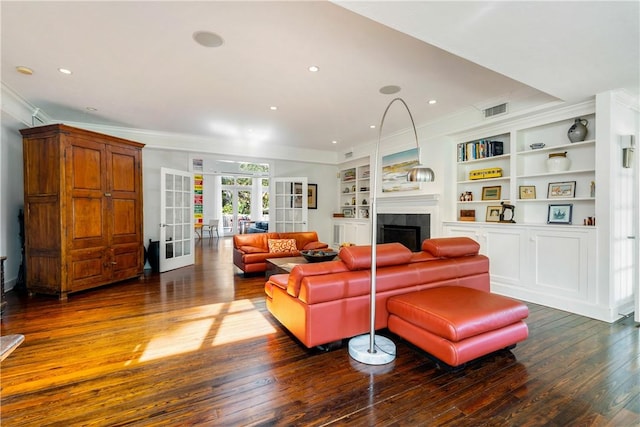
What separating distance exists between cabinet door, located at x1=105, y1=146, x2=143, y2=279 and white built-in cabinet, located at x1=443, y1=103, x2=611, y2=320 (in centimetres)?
520

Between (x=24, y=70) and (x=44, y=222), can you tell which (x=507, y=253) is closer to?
(x=24, y=70)

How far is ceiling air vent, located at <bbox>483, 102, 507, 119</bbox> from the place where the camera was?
397 centimetres

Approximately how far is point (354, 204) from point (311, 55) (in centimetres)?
507

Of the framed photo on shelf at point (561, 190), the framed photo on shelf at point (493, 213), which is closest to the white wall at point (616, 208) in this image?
the framed photo on shelf at point (561, 190)

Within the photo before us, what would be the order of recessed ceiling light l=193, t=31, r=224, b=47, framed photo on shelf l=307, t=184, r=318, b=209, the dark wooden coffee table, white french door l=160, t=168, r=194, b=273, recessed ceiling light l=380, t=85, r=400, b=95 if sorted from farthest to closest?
framed photo on shelf l=307, t=184, r=318, b=209 < white french door l=160, t=168, r=194, b=273 < the dark wooden coffee table < recessed ceiling light l=380, t=85, r=400, b=95 < recessed ceiling light l=193, t=31, r=224, b=47

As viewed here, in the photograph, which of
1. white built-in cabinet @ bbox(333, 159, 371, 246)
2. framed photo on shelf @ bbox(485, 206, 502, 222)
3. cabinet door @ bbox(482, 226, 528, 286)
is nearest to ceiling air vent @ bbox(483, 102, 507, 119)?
framed photo on shelf @ bbox(485, 206, 502, 222)

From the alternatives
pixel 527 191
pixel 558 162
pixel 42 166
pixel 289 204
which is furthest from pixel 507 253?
pixel 42 166

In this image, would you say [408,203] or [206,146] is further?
[206,146]

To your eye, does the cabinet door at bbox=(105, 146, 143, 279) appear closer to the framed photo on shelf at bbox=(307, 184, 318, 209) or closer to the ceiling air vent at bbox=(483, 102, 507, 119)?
the framed photo on shelf at bbox=(307, 184, 318, 209)

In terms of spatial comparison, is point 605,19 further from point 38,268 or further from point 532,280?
point 38,268

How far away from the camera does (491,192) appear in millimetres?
4504

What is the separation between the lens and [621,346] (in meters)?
2.50

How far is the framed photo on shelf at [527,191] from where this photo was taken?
396 cm

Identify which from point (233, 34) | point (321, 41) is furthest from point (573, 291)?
point (233, 34)
